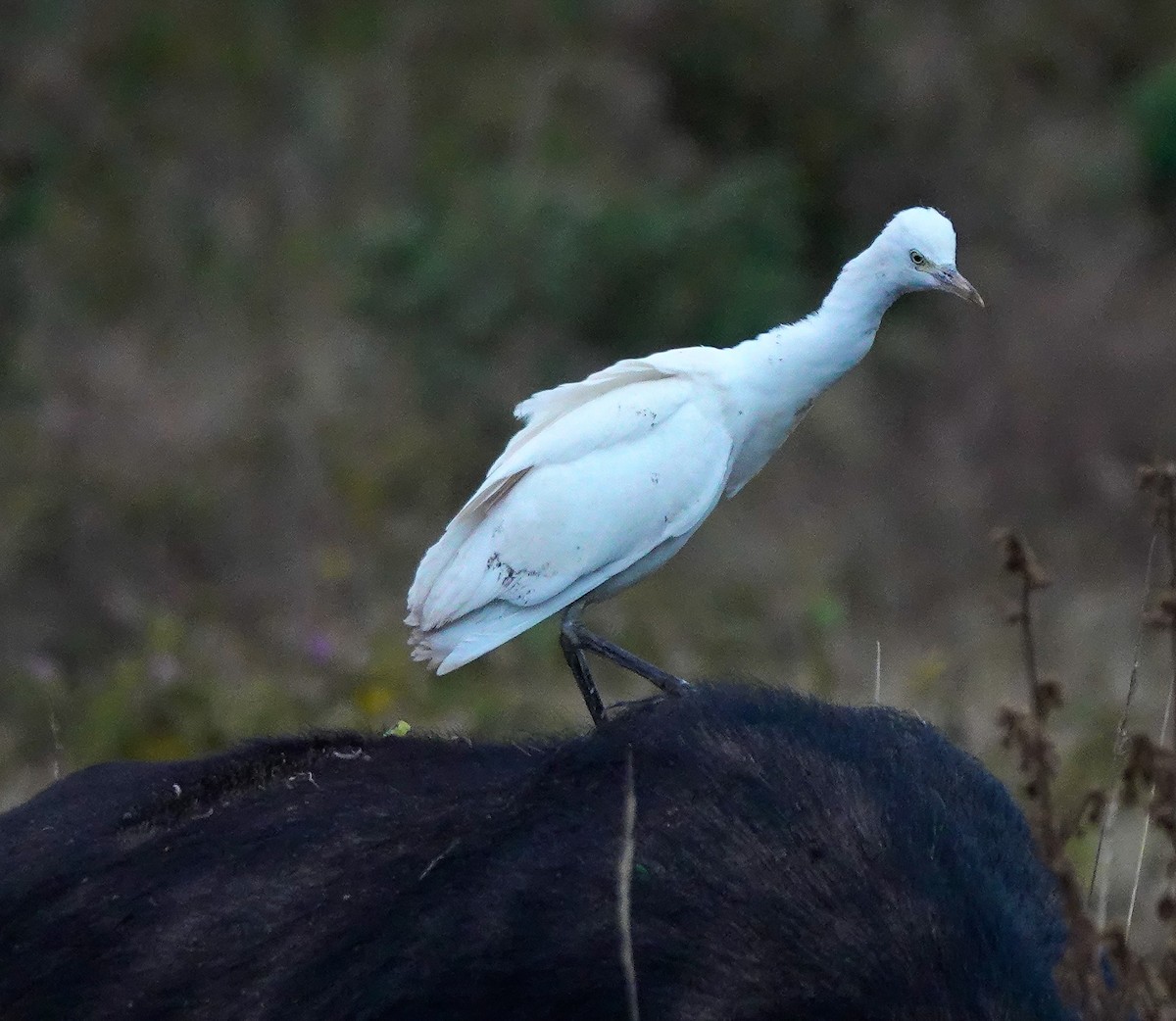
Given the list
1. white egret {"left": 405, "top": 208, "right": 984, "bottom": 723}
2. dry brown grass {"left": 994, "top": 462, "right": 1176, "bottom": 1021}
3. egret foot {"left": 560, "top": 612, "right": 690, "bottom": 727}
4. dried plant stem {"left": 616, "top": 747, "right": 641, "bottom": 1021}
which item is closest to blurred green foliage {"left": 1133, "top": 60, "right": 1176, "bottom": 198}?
white egret {"left": 405, "top": 208, "right": 984, "bottom": 723}

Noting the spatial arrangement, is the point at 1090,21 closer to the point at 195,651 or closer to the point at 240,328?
the point at 240,328

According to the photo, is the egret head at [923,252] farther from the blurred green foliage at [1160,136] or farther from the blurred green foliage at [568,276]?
the blurred green foliage at [1160,136]

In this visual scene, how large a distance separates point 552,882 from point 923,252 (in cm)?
165

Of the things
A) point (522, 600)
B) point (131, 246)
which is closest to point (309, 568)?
point (131, 246)

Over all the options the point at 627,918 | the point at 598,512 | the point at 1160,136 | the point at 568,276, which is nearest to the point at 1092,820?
the point at 627,918

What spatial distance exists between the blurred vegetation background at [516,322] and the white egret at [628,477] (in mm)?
3702

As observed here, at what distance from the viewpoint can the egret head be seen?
170 inches

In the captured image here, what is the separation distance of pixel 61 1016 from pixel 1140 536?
974 cm

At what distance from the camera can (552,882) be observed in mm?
3471

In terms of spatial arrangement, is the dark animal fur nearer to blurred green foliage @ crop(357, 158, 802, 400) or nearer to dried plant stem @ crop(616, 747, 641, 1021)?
dried plant stem @ crop(616, 747, 641, 1021)

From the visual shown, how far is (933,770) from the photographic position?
383 cm

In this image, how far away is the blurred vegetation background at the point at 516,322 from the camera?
410 inches

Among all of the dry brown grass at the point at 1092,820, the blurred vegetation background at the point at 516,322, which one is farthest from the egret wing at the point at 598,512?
the blurred vegetation background at the point at 516,322

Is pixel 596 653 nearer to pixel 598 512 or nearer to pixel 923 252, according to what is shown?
pixel 598 512
